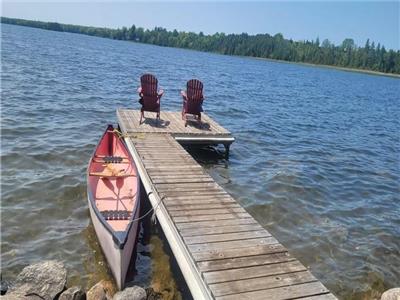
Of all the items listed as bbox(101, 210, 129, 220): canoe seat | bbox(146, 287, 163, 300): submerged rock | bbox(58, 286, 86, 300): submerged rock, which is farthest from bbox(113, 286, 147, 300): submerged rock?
bbox(101, 210, 129, 220): canoe seat

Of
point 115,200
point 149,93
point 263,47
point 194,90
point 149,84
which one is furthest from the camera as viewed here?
point 263,47

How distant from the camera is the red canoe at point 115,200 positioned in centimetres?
595

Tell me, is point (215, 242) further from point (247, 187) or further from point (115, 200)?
point (247, 187)

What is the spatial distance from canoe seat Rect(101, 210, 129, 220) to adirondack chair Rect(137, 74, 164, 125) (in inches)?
235

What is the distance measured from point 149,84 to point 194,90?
145 centimetres

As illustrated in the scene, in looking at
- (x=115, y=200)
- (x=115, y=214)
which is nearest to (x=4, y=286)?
(x=115, y=214)

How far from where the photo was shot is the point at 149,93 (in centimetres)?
1238

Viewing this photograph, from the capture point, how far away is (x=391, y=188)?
484 inches

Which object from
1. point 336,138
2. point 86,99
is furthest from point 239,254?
point 86,99

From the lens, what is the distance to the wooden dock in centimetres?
503

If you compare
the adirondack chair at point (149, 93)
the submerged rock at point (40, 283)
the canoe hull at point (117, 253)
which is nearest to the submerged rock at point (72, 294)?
the submerged rock at point (40, 283)

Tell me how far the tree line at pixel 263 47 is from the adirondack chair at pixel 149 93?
121 metres

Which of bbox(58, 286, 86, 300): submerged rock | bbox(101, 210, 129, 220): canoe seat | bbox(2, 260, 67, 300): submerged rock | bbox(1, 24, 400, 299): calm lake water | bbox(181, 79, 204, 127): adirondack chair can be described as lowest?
bbox(1, 24, 400, 299): calm lake water

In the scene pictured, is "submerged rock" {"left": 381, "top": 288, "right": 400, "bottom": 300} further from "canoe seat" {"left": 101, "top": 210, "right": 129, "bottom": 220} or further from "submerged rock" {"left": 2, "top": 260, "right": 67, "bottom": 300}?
"submerged rock" {"left": 2, "top": 260, "right": 67, "bottom": 300}
